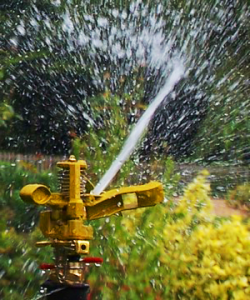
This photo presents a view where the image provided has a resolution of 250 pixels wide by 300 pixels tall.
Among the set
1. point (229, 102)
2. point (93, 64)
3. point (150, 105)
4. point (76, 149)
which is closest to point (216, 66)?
point (229, 102)

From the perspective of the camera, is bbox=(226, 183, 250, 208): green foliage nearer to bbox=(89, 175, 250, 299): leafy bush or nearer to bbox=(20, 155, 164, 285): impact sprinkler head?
bbox=(89, 175, 250, 299): leafy bush

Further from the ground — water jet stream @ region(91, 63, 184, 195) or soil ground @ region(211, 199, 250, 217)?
water jet stream @ region(91, 63, 184, 195)

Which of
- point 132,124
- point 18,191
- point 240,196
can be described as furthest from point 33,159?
point 240,196

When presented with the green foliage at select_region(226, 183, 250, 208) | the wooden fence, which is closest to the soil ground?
the green foliage at select_region(226, 183, 250, 208)

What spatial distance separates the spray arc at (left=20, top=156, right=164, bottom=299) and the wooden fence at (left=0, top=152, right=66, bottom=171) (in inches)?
49.2

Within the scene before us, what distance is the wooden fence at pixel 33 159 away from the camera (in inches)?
98.7

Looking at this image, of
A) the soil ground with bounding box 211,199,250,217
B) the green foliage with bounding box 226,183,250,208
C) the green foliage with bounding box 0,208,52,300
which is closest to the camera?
the green foliage with bounding box 0,208,52,300

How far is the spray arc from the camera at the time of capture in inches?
45.7

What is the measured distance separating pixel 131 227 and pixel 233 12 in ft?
4.55

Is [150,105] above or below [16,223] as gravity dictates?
above

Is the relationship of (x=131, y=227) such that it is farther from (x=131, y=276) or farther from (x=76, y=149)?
(x=76, y=149)

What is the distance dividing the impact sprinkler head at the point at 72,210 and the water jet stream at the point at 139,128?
76 centimetres

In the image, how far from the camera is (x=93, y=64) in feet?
9.45

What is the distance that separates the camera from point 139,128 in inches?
110
